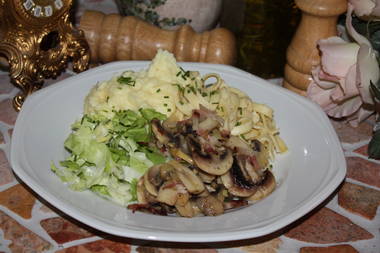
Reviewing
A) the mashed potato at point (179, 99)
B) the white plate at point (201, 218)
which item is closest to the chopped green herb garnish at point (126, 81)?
the mashed potato at point (179, 99)

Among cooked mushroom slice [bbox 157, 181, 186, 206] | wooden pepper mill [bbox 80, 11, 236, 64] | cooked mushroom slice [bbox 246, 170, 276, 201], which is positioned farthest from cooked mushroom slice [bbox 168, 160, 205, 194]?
wooden pepper mill [bbox 80, 11, 236, 64]

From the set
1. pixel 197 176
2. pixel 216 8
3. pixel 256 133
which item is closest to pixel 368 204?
pixel 256 133

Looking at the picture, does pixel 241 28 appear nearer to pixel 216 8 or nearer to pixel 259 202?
pixel 216 8

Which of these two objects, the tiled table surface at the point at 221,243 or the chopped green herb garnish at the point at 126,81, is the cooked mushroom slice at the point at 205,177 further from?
the chopped green herb garnish at the point at 126,81

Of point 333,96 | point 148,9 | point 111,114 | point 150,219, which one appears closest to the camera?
point 150,219

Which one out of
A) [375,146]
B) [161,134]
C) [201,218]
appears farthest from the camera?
[375,146]

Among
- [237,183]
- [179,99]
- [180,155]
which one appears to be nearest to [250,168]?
[237,183]

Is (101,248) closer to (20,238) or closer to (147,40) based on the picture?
(20,238)

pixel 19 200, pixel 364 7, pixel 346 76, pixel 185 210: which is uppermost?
pixel 364 7
